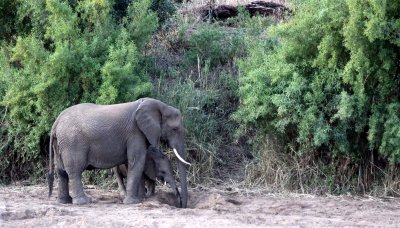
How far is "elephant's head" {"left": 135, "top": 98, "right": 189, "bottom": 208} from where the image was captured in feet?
34.4

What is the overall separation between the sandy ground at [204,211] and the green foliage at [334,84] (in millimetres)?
869

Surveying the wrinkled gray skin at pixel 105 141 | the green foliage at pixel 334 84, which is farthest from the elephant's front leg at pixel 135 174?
the green foliage at pixel 334 84

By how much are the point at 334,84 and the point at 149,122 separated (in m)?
2.74

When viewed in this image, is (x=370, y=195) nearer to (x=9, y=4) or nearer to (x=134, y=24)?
(x=134, y=24)

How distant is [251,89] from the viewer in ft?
38.5

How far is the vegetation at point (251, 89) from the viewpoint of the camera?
1090cm

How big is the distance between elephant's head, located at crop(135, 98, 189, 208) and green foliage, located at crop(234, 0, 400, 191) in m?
1.33

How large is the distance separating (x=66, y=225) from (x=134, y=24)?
5216 mm

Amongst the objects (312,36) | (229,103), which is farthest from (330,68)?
(229,103)

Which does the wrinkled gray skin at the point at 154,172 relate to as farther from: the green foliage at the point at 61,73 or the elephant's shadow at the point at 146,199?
the green foliage at the point at 61,73

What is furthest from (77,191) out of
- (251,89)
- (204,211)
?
(251,89)

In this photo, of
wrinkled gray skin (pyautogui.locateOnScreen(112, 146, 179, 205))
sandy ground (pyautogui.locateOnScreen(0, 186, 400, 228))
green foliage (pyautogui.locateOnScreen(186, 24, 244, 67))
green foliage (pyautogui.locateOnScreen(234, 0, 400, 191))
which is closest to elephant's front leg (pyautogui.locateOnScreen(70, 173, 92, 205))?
sandy ground (pyautogui.locateOnScreen(0, 186, 400, 228))

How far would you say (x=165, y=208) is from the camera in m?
9.83

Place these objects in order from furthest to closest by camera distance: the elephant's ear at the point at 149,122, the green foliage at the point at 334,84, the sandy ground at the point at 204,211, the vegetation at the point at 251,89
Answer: the vegetation at the point at 251,89, the green foliage at the point at 334,84, the elephant's ear at the point at 149,122, the sandy ground at the point at 204,211
